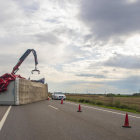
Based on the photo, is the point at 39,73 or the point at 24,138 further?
the point at 39,73

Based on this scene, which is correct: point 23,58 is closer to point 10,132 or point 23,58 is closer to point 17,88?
point 17,88

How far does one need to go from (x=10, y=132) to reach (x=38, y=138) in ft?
4.59

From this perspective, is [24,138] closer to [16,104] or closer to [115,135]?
[115,135]

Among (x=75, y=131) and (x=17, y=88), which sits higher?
(x=17, y=88)

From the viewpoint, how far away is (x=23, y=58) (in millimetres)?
30094

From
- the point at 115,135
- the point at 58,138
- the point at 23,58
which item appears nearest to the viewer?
the point at 58,138

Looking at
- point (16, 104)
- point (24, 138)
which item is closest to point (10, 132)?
point (24, 138)

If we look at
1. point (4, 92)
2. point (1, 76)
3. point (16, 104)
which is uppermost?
point (1, 76)

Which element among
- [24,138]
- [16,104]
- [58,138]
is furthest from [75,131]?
[16,104]

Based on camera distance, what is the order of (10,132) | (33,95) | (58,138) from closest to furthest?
1. (58,138)
2. (10,132)
3. (33,95)

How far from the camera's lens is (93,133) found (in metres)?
6.35

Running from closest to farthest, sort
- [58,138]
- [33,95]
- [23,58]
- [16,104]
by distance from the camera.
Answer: [58,138] < [16,104] < [33,95] < [23,58]

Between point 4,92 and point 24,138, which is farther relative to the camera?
point 4,92

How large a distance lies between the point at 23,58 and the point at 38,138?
2544cm
